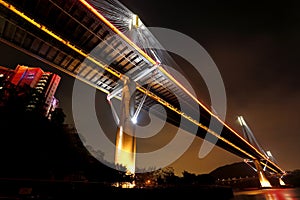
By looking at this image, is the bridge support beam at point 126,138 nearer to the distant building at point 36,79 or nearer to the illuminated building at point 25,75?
the distant building at point 36,79

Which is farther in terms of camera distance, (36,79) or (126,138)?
(36,79)

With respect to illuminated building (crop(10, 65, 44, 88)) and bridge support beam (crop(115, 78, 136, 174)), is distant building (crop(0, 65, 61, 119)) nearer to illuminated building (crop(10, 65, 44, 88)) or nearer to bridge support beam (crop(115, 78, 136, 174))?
illuminated building (crop(10, 65, 44, 88))

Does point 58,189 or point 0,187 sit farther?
point 58,189

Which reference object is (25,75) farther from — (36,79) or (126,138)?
(126,138)

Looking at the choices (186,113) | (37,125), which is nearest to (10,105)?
(37,125)

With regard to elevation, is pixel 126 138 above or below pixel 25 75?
below

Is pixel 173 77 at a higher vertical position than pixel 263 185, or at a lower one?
higher

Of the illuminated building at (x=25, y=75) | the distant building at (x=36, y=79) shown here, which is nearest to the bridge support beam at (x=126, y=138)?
the distant building at (x=36, y=79)

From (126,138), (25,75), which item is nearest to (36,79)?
(25,75)

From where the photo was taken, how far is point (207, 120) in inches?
1091

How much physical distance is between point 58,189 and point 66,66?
9808 millimetres

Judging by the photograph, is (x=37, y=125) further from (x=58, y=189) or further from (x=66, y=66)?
(x=66, y=66)

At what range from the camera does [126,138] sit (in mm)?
11531

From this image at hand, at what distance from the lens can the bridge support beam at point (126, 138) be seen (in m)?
11.2
